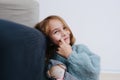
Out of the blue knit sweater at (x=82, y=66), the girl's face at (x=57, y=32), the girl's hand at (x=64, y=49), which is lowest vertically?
the blue knit sweater at (x=82, y=66)

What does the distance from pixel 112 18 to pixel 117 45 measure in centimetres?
17

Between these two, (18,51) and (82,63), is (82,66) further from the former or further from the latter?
(18,51)

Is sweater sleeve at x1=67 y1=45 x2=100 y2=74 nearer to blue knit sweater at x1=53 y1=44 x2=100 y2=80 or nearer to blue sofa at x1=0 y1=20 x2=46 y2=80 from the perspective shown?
blue knit sweater at x1=53 y1=44 x2=100 y2=80

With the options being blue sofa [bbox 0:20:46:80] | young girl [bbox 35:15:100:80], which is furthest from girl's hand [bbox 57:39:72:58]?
blue sofa [bbox 0:20:46:80]

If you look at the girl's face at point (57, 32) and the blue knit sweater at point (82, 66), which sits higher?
the girl's face at point (57, 32)

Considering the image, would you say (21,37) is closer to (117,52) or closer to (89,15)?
(89,15)

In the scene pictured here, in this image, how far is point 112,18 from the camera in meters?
1.33

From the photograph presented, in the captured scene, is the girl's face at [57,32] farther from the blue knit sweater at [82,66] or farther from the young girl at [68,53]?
the blue knit sweater at [82,66]

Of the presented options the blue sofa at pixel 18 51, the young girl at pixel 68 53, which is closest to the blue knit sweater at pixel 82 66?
the young girl at pixel 68 53

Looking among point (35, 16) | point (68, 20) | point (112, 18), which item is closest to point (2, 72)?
point (35, 16)

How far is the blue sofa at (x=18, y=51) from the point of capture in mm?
616

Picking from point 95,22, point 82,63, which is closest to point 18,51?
point 82,63

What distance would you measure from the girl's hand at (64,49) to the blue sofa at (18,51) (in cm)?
30

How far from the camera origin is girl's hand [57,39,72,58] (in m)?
0.99
